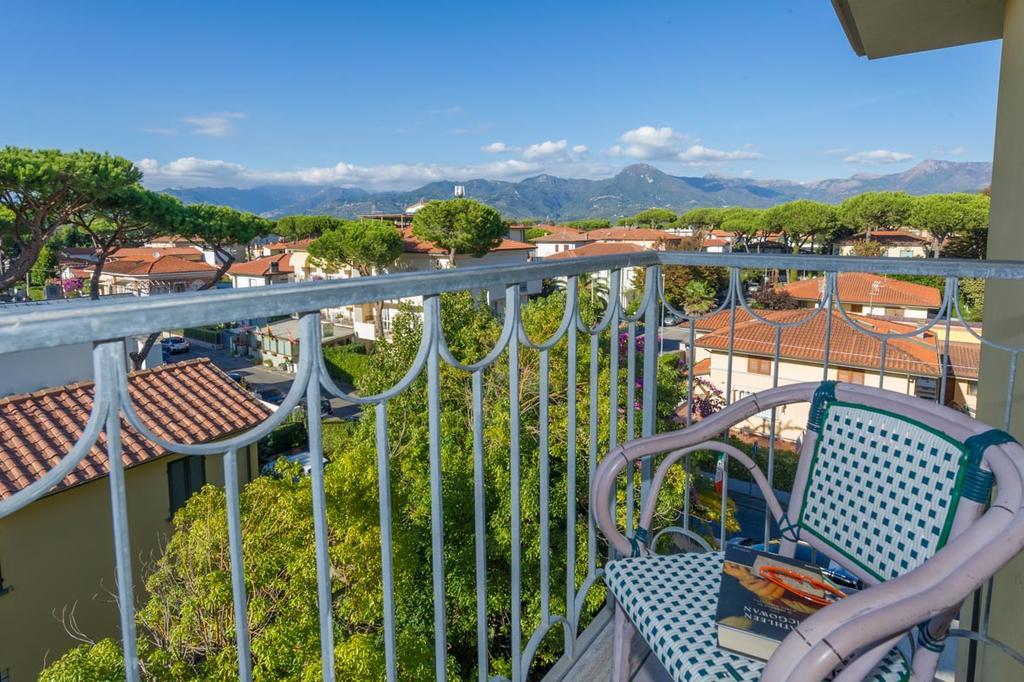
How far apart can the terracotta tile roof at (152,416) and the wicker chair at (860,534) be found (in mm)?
2408

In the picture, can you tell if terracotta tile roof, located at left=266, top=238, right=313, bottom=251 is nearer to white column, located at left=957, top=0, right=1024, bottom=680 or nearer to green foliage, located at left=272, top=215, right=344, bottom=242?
green foliage, located at left=272, top=215, right=344, bottom=242

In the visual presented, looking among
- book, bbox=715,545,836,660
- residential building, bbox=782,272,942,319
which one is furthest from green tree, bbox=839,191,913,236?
book, bbox=715,545,836,660

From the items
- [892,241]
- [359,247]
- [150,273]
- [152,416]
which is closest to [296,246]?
[150,273]

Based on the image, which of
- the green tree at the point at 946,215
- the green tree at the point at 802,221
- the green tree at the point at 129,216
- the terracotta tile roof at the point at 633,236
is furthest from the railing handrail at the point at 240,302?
the green tree at the point at 802,221

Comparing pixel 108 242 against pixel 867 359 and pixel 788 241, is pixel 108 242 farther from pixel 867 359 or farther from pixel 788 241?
pixel 788 241

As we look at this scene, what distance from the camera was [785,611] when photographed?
1031 mm

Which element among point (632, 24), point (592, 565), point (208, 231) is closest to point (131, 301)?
point (592, 565)

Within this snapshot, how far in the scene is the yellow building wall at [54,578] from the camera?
4273 mm

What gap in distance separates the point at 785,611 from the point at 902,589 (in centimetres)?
37

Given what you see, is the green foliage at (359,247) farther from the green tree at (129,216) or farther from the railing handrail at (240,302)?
the railing handrail at (240,302)

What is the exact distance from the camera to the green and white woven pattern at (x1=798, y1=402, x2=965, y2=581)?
1.02 metres

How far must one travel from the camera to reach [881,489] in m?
1.15

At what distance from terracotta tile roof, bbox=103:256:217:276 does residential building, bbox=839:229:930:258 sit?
38.7 meters

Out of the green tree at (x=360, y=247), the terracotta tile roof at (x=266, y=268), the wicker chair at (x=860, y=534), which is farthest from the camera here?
the terracotta tile roof at (x=266, y=268)
